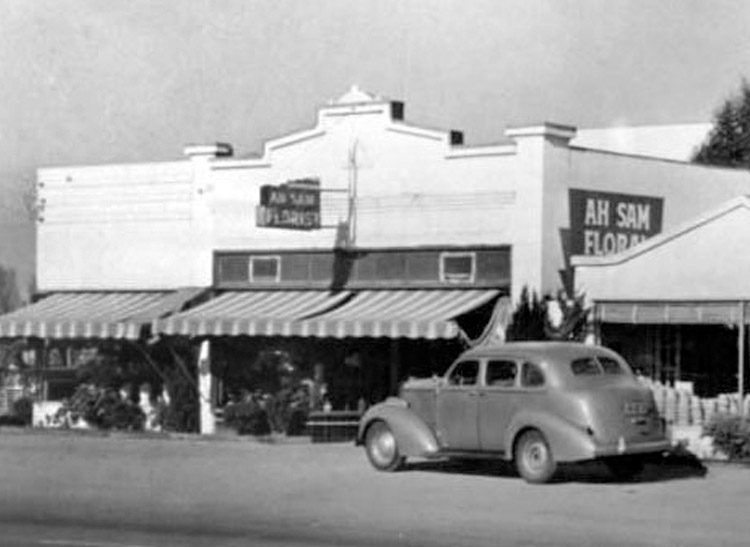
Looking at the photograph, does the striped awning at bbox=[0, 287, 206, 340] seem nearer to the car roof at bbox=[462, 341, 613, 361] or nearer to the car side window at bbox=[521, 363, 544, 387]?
the car roof at bbox=[462, 341, 613, 361]

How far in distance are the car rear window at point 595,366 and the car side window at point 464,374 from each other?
4.70ft

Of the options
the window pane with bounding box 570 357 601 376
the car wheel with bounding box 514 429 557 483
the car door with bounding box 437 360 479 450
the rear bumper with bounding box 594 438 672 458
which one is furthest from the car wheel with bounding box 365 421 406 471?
the rear bumper with bounding box 594 438 672 458

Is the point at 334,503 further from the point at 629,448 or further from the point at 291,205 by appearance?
the point at 291,205

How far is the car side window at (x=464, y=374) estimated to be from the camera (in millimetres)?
23031

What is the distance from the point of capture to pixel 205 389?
3397 cm

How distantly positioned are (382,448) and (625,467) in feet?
11.0

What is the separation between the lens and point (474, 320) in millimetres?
30750

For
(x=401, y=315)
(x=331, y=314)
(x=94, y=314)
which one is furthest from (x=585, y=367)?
(x=94, y=314)

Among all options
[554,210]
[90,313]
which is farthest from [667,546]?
[90,313]

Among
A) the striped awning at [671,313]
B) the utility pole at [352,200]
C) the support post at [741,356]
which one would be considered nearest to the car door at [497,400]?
the support post at [741,356]

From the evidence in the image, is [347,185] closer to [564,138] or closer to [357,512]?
[564,138]

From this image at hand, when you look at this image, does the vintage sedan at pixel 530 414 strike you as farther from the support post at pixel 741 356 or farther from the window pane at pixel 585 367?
the support post at pixel 741 356

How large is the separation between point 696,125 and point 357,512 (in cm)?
3037

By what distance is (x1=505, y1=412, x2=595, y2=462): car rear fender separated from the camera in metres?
21.4
